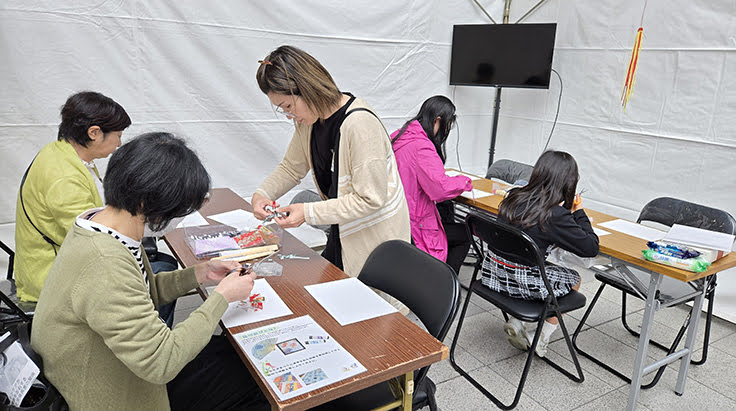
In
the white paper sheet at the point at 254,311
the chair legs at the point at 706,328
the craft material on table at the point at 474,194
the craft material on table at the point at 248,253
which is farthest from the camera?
the craft material on table at the point at 474,194

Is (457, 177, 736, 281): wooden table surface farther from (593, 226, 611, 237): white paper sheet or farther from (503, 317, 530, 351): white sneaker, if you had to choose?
(503, 317, 530, 351): white sneaker

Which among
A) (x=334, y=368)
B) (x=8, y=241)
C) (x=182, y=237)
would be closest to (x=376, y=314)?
(x=334, y=368)

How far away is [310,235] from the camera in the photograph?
11.6 feet

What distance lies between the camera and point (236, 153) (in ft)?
10.6

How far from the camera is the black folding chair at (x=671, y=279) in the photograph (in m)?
2.05

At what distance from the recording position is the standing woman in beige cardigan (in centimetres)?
152

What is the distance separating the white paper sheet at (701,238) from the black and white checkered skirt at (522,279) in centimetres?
44

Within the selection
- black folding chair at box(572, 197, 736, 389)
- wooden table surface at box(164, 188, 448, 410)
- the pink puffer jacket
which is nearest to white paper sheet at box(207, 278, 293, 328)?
wooden table surface at box(164, 188, 448, 410)

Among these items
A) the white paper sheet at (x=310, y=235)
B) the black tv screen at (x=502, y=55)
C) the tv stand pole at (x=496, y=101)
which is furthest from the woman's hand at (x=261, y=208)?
the tv stand pole at (x=496, y=101)

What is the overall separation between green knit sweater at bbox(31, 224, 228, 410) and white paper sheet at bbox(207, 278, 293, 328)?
207mm

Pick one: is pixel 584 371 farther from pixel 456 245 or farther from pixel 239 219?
pixel 239 219

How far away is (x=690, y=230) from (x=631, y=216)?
4.77ft

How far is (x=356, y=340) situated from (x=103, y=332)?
55 cm

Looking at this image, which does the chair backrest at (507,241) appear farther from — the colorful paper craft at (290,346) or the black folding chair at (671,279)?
the colorful paper craft at (290,346)
